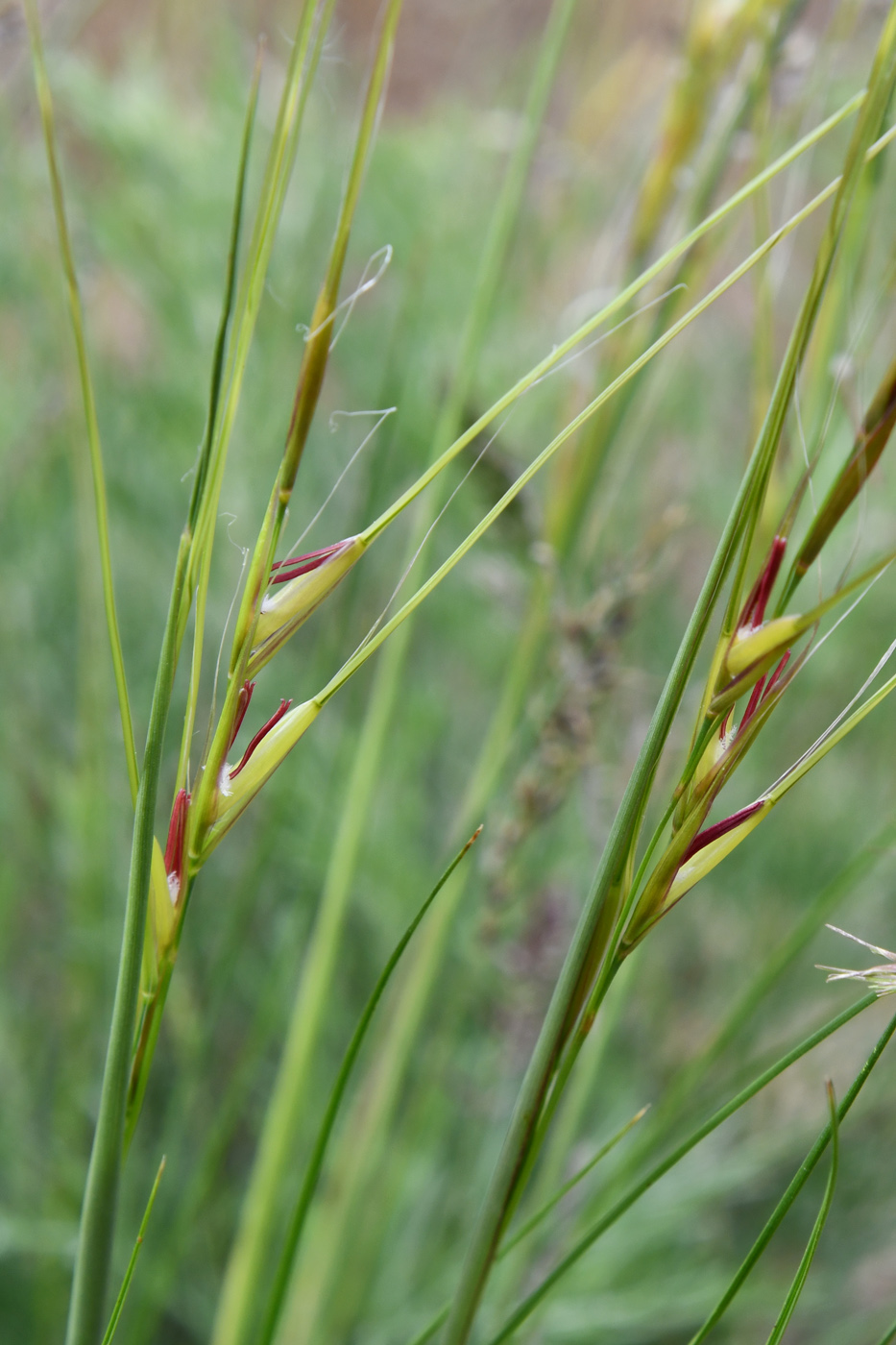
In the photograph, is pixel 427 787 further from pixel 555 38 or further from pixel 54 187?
pixel 54 187

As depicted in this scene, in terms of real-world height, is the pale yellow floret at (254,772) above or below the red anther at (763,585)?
below

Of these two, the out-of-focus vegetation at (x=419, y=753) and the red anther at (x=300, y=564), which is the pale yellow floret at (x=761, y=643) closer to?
the red anther at (x=300, y=564)

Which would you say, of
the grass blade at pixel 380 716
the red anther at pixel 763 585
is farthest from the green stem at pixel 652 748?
the grass blade at pixel 380 716

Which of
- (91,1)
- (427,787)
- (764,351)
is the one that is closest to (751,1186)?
(427,787)

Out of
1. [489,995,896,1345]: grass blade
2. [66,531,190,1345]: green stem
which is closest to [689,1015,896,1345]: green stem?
[489,995,896,1345]: grass blade

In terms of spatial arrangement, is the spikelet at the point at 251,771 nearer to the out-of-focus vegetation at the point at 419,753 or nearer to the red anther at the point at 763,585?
the red anther at the point at 763,585

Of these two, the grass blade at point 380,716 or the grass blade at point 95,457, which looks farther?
the grass blade at point 380,716
